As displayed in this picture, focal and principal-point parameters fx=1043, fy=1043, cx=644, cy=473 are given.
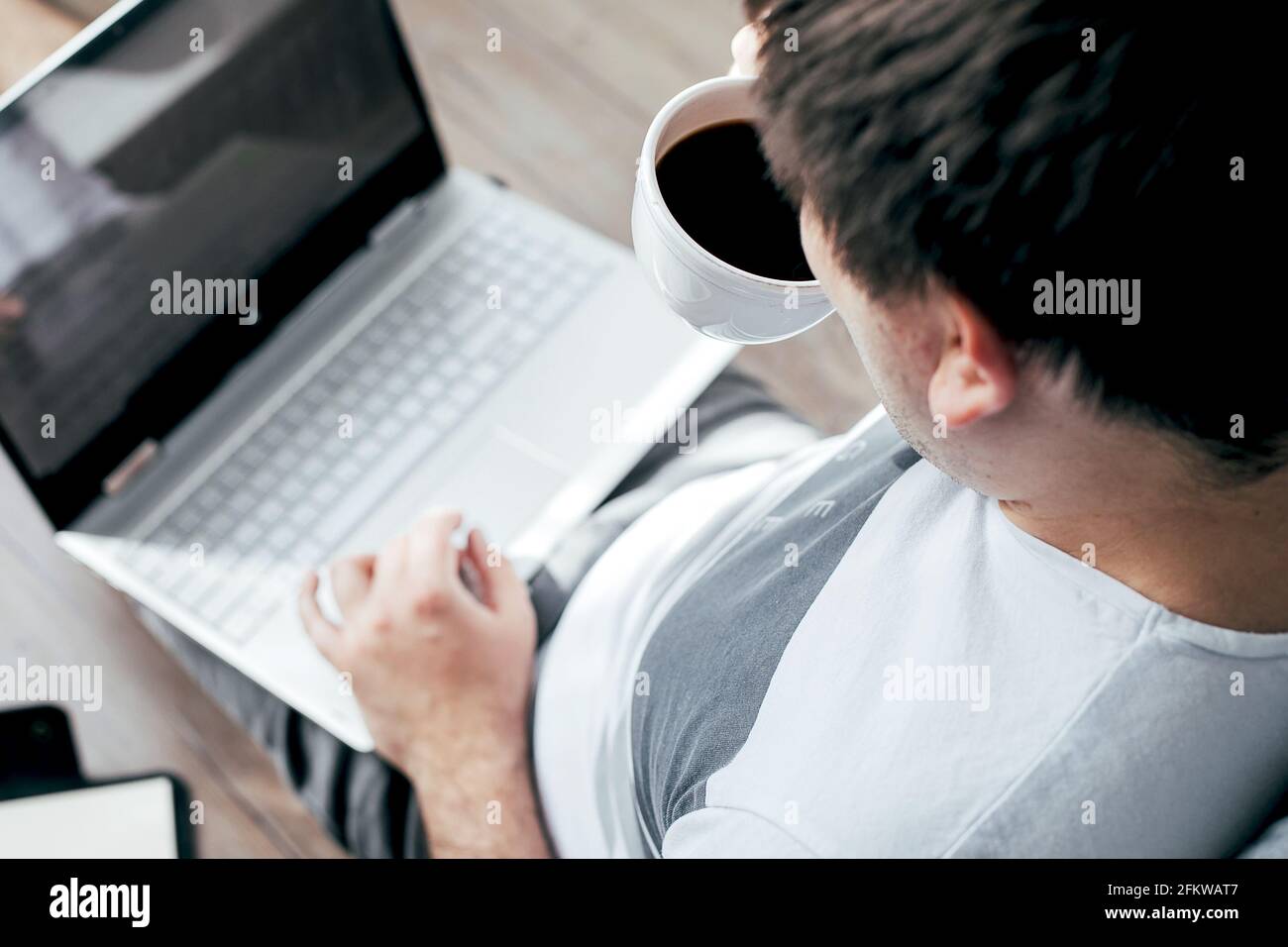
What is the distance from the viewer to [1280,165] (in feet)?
1.12

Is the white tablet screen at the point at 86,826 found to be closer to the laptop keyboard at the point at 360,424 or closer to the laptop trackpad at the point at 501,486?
the laptop keyboard at the point at 360,424

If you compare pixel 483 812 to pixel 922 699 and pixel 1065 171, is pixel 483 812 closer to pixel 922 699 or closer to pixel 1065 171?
pixel 922 699

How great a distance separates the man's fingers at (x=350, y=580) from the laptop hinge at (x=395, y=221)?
0.28 meters

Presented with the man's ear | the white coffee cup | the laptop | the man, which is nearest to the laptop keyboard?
the laptop

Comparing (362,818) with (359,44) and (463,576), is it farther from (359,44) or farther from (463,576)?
(359,44)

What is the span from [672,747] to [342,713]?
1.00 feet

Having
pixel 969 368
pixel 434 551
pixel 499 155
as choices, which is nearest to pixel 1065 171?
pixel 969 368

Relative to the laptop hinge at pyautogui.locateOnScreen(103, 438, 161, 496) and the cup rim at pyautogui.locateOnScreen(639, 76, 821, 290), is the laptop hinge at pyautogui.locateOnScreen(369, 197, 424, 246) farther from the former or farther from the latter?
the cup rim at pyautogui.locateOnScreen(639, 76, 821, 290)

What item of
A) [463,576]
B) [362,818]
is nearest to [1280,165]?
[463,576]

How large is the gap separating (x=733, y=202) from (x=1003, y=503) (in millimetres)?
201

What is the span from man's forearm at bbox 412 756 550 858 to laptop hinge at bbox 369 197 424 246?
Answer: 17.6 inches

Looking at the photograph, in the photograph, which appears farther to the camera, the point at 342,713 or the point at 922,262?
the point at 342,713

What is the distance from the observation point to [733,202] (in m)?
0.49

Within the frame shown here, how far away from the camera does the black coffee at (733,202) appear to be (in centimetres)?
47
